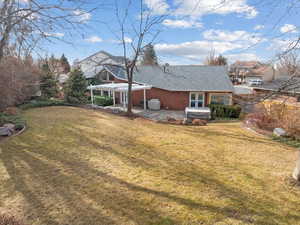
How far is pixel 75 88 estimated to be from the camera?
2042 centimetres

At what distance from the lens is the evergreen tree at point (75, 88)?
20.2 meters

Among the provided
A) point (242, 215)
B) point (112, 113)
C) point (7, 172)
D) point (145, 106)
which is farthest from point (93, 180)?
point (145, 106)

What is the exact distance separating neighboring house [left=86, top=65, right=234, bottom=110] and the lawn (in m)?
10.7

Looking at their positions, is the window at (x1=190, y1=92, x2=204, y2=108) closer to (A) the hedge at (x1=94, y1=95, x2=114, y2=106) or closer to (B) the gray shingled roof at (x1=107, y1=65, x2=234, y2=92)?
(B) the gray shingled roof at (x1=107, y1=65, x2=234, y2=92)

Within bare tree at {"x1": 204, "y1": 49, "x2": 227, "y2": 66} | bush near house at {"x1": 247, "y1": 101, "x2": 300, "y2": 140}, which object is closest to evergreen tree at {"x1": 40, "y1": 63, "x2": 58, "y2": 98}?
bush near house at {"x1": 247, "y1": 101, "x2": 300, "y2": 140}

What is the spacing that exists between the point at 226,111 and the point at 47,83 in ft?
68.7

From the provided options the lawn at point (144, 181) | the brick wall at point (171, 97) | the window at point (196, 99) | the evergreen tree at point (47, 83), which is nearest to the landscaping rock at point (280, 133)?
the lawn at point (144, 181)

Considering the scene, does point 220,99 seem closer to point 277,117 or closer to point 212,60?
point 277,117

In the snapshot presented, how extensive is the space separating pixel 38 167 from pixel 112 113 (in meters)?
10.5

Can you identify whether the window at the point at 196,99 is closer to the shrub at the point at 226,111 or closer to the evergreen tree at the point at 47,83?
the shrub at the point at 226,111

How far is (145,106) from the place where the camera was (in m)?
18.6

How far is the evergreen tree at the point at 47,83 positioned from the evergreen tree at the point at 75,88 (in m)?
3.40

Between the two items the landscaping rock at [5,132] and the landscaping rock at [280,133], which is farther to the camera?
the landscaping rock at [280,133]

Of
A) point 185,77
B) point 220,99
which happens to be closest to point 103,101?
point 185,77
